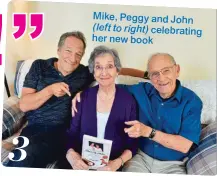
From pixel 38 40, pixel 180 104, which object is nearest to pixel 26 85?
pixel 38 40

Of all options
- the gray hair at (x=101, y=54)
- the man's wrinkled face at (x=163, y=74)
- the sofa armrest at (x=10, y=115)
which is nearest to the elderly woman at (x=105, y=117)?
the gray hair at (x=101, y=54)

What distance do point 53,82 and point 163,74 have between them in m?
0.45

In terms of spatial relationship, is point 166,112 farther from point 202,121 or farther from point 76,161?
point 76,161

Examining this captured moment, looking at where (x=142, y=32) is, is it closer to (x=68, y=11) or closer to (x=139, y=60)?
(x=139, y=60)

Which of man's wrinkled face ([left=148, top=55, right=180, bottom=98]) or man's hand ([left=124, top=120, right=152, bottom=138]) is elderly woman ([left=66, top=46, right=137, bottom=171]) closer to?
man's hand ([left=124, top=120, right=152, bottom=138])

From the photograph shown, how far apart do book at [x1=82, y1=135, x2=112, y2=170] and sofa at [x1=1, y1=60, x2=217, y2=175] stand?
15cm

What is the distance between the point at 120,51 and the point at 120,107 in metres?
0.23

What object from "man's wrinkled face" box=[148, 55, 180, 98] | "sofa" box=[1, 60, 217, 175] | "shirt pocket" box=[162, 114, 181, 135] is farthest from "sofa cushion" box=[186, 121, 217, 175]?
"man's wrinkled face" box=[148, 55, 180, 98]

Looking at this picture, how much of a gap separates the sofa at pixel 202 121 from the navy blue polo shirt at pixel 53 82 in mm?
42

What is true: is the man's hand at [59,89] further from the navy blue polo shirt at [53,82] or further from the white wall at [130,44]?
the white wall at [130,44]

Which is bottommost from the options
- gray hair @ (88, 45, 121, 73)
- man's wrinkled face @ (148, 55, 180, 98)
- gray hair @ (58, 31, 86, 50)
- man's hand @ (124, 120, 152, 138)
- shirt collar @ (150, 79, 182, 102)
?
man's hand @ (124, 120, 152, 138)

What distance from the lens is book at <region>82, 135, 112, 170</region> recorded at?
1321mm

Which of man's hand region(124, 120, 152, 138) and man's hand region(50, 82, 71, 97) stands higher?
man's hand region(50, 82, 71, 97)

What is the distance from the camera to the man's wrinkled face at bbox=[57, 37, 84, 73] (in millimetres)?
1314
